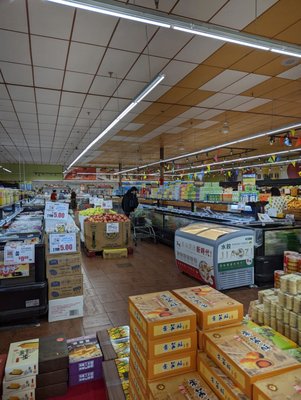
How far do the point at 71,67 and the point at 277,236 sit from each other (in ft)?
16.6

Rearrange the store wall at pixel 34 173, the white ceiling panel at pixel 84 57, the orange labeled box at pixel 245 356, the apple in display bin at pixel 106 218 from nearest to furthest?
the orange labeled box at pixel 245 356 → the white ceiling panel at pixel 84 57 → the apple in display bin at pixel 106 218 → the store wall at pixel 34 173

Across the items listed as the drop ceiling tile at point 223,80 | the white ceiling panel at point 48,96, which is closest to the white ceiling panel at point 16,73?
the white ceiling panel at point 48,96

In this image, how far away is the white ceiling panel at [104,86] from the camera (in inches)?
241

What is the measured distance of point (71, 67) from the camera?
5.52 metres

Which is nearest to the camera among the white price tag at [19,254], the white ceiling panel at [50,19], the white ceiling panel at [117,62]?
the white price tag at [19,254]

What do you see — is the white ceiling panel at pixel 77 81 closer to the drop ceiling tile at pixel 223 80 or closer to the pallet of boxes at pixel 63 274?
the drop ceiling tile at pixel 223 80

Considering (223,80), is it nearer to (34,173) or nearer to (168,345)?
(168,345)

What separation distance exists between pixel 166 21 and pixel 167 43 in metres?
1.75

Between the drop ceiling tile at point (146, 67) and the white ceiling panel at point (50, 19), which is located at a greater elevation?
the white ceiling panel at point (50, 19)

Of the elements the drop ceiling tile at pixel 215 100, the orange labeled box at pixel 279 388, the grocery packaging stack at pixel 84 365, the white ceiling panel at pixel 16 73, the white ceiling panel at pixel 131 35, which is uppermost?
the white ceiling panel at pixel 16 73

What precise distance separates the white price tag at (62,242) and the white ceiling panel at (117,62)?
130 inches

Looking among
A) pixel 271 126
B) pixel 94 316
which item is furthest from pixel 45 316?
pixel 271 126

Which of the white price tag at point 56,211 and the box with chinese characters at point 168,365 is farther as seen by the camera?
the white price tag at point 56,211

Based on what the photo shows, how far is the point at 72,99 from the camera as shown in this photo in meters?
7.45
